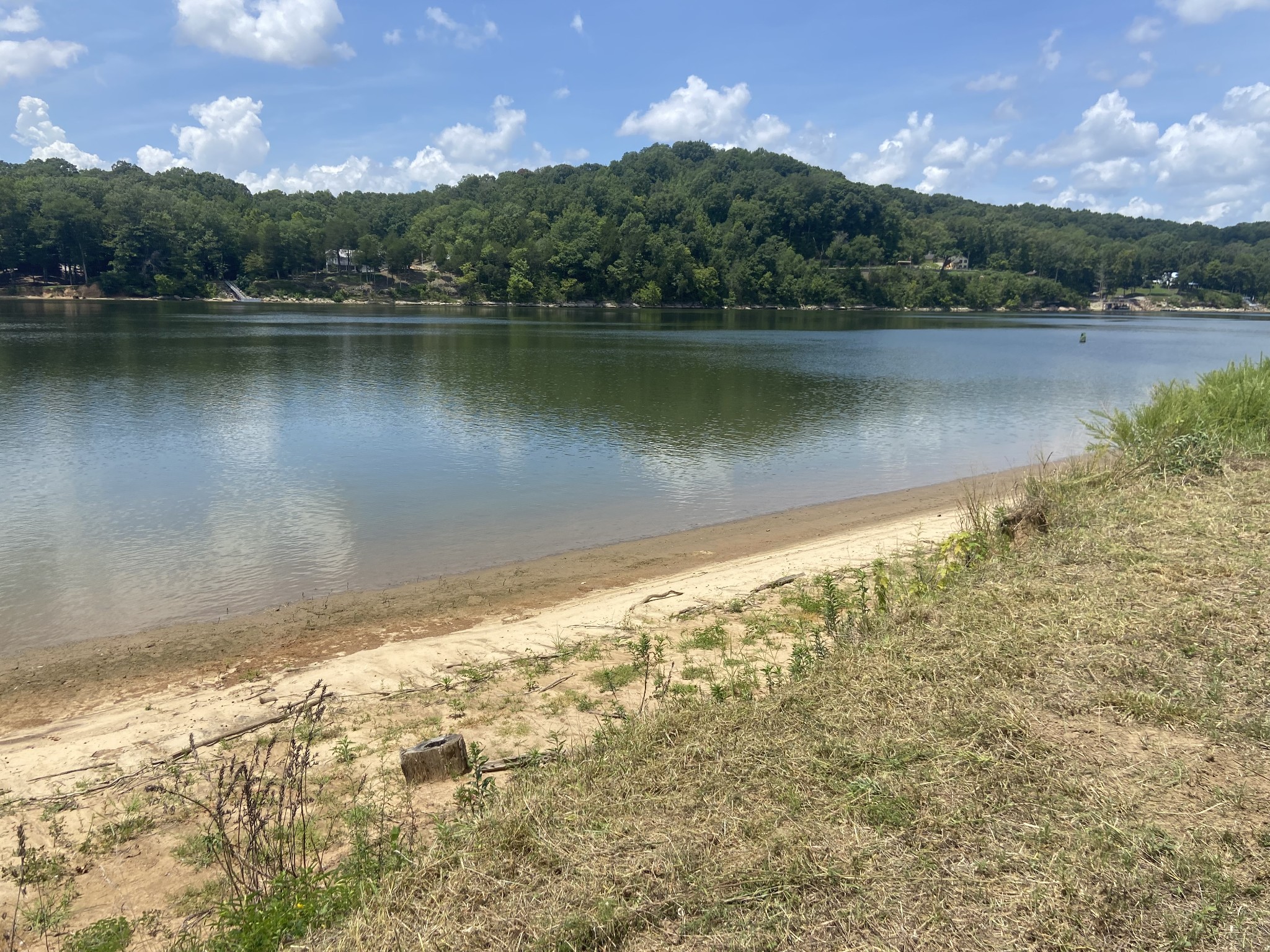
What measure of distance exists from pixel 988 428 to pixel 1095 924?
2713 centimetres

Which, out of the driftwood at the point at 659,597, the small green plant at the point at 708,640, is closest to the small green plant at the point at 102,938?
the small green plant at the point at 708,640

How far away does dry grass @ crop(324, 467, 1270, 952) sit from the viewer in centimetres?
332

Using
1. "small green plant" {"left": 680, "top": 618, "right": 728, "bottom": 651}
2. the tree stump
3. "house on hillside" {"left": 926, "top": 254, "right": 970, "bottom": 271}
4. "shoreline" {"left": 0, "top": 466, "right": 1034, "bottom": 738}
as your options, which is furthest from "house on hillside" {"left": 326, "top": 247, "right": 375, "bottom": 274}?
the tree stump

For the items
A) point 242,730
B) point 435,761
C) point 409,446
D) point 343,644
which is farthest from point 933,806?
point 409,446

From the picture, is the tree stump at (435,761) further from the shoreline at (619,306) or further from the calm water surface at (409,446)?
the shoreline at (619,306)

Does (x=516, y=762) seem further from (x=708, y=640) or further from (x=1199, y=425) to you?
(x=1199, y=425)

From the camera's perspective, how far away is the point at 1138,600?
643cm

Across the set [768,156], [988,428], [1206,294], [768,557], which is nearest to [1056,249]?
[1206,294]

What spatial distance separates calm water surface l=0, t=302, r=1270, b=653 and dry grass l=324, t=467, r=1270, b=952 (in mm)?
8408

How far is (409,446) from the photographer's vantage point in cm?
2162

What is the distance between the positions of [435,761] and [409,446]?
16936mm

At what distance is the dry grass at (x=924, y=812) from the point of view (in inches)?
131

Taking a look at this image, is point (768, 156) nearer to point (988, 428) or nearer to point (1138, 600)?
point (988, 428)

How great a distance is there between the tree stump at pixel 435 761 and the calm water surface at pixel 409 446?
252 inches
